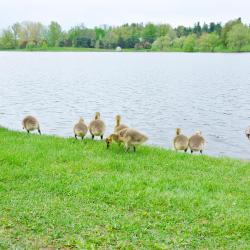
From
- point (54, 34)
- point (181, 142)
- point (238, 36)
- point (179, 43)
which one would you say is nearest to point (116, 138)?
point (181, 142)

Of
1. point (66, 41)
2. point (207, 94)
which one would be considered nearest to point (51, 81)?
point (207, 94)

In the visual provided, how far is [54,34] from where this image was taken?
173625 millimetres

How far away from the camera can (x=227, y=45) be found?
143875 mm

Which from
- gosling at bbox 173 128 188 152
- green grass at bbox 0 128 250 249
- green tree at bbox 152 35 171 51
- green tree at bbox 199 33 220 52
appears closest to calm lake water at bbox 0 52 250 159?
gosling at bbox 173 128 188 152

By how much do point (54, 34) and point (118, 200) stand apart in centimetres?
17095

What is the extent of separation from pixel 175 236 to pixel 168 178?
3001 mm

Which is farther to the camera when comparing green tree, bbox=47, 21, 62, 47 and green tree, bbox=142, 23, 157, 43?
green tree, bbox=142, 23, 157, 43

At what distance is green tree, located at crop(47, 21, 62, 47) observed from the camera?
174 m

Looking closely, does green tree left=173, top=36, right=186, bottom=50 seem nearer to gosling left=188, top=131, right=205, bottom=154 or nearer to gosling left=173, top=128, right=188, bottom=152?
gosling left=188, top=131, right=205, bottom=154

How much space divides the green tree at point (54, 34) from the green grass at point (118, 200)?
167 m

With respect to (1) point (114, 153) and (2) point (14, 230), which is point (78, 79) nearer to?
(1) point (114, 153)

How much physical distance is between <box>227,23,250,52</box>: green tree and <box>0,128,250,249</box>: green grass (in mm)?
129442

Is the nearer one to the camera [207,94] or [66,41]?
[207,94]

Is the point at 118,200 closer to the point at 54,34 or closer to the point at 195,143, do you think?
the point at 195,143
